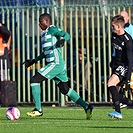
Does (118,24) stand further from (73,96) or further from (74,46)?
(74,46)

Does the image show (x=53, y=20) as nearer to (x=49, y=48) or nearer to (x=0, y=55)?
(x=0, y=55)

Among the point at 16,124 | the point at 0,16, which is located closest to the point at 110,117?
the point at 16,124

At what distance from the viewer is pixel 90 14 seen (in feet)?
69.8

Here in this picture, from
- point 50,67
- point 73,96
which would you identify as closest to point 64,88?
point 73,96

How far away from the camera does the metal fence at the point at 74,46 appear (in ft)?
68.9

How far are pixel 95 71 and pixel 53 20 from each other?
1828 mm

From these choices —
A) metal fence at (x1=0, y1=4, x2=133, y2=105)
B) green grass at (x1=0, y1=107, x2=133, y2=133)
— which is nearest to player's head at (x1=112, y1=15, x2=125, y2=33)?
green grass at (x1=0, y1=107, x2=133, y2=133)

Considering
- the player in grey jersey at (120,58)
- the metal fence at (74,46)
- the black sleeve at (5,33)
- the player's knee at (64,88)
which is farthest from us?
the metal fence at (74,46)

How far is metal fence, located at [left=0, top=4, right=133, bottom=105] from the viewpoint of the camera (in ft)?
68.9

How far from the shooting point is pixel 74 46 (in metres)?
21.4

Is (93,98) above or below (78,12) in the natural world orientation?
below

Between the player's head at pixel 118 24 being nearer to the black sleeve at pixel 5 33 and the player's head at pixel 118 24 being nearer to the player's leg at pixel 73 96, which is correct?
the player's leg at pixel 73 96

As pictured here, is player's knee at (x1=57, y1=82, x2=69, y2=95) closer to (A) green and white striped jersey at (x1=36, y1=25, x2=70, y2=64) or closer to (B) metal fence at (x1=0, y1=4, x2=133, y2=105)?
(A) green and white striped jersey at (x1=36, y1=25, x2=70, y2=64)

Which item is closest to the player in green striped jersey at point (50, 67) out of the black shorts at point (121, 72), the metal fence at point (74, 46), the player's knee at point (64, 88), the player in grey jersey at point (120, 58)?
the player's knee at point (64, 88)
